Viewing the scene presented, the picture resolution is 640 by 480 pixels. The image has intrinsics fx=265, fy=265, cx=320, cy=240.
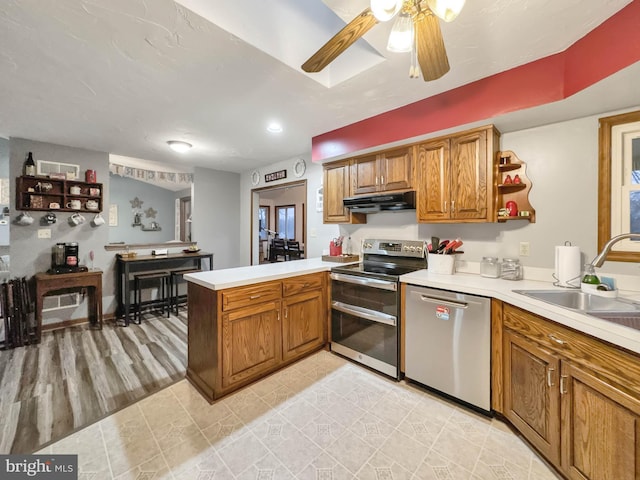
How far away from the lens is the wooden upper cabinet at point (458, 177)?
2.00 metres

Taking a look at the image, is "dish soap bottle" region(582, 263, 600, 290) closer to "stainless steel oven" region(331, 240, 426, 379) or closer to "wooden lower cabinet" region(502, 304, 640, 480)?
"wooden lower cabinet" region(502, 304, 640, 480)

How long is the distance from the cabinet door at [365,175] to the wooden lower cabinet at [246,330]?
3.31 ft

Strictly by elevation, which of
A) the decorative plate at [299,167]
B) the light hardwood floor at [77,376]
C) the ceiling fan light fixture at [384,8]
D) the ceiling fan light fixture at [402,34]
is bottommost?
the light hardwood floor at [77,376]

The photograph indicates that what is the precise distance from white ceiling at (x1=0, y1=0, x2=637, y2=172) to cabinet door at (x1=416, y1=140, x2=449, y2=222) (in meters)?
0.44

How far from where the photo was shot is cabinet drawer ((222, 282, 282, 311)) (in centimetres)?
192

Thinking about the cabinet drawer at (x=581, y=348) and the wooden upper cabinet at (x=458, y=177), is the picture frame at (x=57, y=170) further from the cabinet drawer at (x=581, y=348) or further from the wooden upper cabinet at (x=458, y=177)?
the cabinet drawer at (x=581, y=348)

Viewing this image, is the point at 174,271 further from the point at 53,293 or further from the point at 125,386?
the point at 125,386

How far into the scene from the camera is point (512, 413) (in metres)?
1.64

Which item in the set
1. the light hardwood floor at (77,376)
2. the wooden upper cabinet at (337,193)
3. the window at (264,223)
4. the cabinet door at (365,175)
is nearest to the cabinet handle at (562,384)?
the cabinet door at (365,175)

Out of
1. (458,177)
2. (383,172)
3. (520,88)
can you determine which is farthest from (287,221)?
(520,88)

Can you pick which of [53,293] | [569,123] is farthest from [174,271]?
[569,123]

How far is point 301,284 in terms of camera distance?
95.2 inches

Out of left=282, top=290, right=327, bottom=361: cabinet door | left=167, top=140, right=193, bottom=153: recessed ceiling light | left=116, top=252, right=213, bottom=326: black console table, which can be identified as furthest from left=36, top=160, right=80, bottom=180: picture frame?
left=282, top=290, right=327, bottom=361: cabinet door

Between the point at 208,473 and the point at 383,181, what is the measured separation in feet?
8.09
